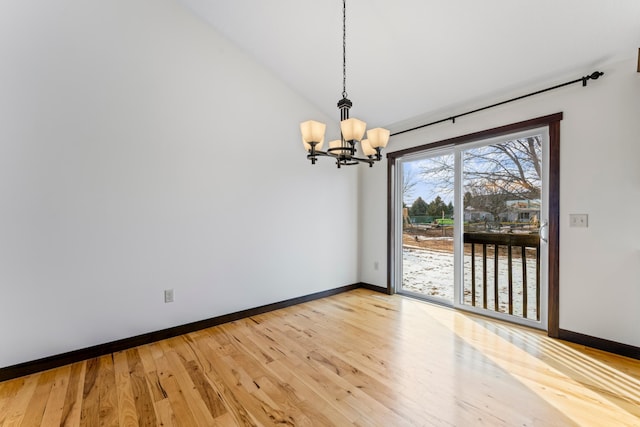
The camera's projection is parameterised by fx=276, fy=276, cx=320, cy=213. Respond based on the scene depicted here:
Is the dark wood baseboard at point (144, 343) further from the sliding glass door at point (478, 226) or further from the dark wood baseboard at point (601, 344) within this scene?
the sliding glass door at point (478, 226)

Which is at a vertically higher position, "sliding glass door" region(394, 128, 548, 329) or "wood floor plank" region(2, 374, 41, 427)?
"sliding glass door" region(394, 128, 548, 329)

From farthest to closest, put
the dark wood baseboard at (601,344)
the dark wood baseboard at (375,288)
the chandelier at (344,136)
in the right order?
the dark wood baseboard at (375,288) < the dark wood baseboard at (601,344) < the chandelier at (344,136)

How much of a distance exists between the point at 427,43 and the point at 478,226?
201 cm

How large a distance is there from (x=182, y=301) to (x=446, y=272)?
10.1 feet

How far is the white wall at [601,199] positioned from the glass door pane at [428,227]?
109 centimetres

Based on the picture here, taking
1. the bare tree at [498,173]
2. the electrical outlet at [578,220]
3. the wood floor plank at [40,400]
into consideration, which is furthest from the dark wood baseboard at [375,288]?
the wood floor plank at [40,400]

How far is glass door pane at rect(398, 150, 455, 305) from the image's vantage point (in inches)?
136

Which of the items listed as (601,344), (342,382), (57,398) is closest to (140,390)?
(57,398)

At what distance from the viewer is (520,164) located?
2.87 meters

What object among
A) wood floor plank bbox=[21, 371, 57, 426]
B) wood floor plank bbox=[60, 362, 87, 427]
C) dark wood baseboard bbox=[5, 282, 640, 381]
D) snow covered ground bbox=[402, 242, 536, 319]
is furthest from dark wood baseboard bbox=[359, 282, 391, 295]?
wood floor plank bbox=[21, 371, 57, 426]

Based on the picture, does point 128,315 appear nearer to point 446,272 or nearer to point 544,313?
point 446,272

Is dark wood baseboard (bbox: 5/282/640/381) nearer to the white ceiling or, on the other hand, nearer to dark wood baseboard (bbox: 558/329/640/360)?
dark wood baseboard (bbox: 558/329/640/360)

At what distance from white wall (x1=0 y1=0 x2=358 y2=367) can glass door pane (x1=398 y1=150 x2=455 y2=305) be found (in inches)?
62.1

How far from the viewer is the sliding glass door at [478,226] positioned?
2.80m
